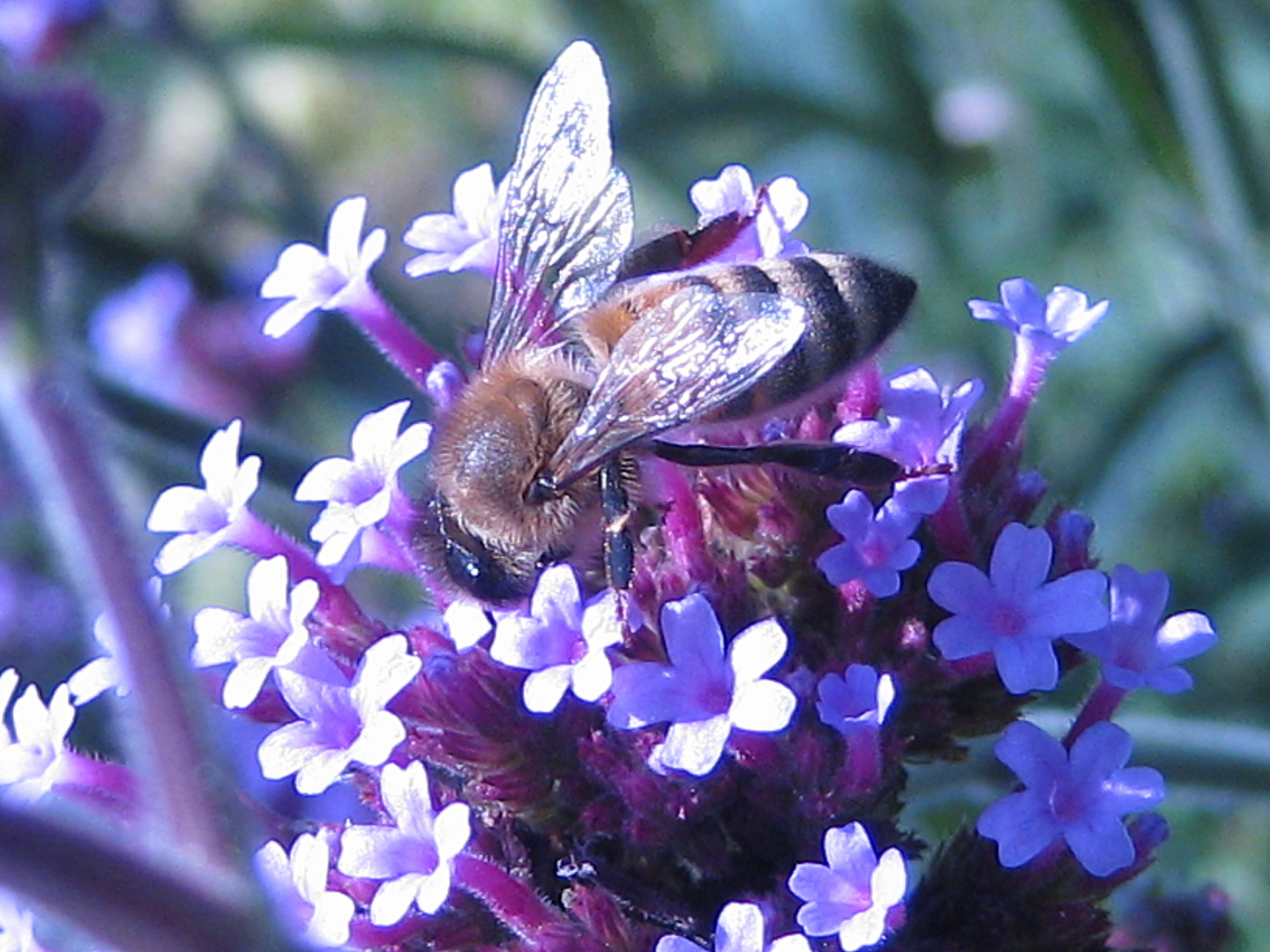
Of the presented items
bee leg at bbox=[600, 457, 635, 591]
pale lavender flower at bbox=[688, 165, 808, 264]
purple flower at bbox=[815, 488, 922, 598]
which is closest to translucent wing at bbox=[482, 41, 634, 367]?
pale lavender flower at bbox=[688, 165, 808, 264]

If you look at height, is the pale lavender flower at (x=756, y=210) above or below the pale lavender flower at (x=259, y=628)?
above

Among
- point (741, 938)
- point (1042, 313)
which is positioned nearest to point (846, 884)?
point (741, 938)

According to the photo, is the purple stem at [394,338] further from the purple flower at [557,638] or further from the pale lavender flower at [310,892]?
the pale lavender flower at [310,892]

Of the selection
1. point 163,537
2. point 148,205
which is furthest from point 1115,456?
point 148,205

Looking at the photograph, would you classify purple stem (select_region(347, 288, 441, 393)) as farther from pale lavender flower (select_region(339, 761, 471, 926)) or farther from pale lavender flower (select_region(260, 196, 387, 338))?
pale lavender flower (select_region(339, 761, 471, 926))

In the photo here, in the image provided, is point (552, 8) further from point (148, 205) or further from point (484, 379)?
point (148, 205)

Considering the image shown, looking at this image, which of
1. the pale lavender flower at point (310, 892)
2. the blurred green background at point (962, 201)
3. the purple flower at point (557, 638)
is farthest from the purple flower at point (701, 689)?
the blurred green background at point (962, 201)

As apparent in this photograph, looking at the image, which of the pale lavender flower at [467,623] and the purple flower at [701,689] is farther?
the pale lavender flower at [467,623]
